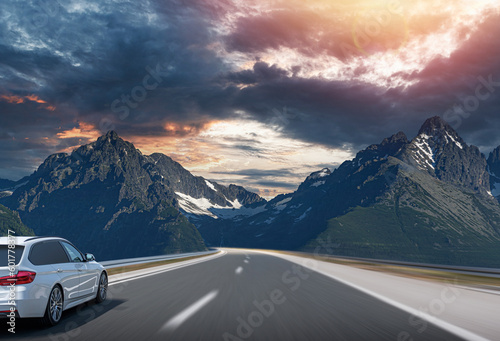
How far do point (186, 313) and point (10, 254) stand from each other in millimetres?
3480

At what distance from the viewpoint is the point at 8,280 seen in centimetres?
718

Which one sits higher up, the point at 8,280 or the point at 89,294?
the point at 8,280

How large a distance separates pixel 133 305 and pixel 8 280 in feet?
11.5

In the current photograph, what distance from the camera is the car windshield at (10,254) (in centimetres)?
754

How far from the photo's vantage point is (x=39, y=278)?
7582 millimetres

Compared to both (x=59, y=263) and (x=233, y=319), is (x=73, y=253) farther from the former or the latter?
(x=233, y=319)

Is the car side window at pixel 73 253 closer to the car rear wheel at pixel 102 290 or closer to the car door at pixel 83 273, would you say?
the car door at pixel 83 273

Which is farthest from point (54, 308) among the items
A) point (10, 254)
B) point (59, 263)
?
point (10, 254)

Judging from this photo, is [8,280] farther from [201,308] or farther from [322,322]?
[322,322]

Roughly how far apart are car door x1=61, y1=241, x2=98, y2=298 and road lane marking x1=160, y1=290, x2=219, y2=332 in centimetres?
225

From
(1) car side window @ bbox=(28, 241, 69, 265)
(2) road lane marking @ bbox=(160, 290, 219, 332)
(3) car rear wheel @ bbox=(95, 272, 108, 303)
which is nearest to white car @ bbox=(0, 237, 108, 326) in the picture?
(1) car side window @ bbox=(28, 241, 69, 265)

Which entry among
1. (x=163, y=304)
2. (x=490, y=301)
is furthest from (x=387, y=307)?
(x=163, y=304)

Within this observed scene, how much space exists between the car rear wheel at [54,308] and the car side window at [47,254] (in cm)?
58

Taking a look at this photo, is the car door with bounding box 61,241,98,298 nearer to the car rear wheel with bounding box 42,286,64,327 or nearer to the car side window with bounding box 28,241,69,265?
the car side window with bounding box 28,241,69,265
